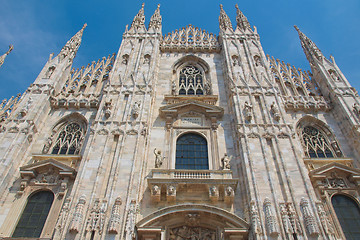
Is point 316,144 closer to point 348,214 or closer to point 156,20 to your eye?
point 348,214

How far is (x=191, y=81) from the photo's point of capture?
63.8 ft

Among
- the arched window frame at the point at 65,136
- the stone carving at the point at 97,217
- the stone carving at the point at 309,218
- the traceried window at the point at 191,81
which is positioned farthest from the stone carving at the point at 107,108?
the stone carving at the point at 309,218

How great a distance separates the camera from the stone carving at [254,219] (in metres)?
10.6

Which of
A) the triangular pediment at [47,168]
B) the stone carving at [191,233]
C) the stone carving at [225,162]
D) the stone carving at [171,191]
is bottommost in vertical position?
the stone carving at [191,233]

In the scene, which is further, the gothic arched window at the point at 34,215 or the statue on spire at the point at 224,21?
the statue on spire at the point at 224,21

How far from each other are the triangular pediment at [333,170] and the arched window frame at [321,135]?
150cm

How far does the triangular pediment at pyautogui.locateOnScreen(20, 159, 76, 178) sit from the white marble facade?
0.06 m

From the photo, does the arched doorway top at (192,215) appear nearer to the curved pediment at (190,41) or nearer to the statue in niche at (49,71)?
the statue in niche at (49,71)

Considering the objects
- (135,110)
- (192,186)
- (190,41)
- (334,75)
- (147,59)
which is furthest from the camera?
(190,41)

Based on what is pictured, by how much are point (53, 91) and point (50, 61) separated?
2807 millimetres

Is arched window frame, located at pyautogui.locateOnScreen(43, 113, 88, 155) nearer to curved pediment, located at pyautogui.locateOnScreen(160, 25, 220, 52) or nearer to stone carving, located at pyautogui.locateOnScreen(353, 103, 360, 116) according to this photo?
curved pediment, located at pyautogui.locateOnScreen(160, 25, 220, 52)

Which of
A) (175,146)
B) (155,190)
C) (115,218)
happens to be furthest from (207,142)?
(115,218)

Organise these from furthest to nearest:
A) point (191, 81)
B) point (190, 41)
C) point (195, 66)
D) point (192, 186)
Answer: point (190, 41), point (195, 66), point (191, 81), point (192, 186)

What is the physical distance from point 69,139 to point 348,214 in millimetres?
13460
